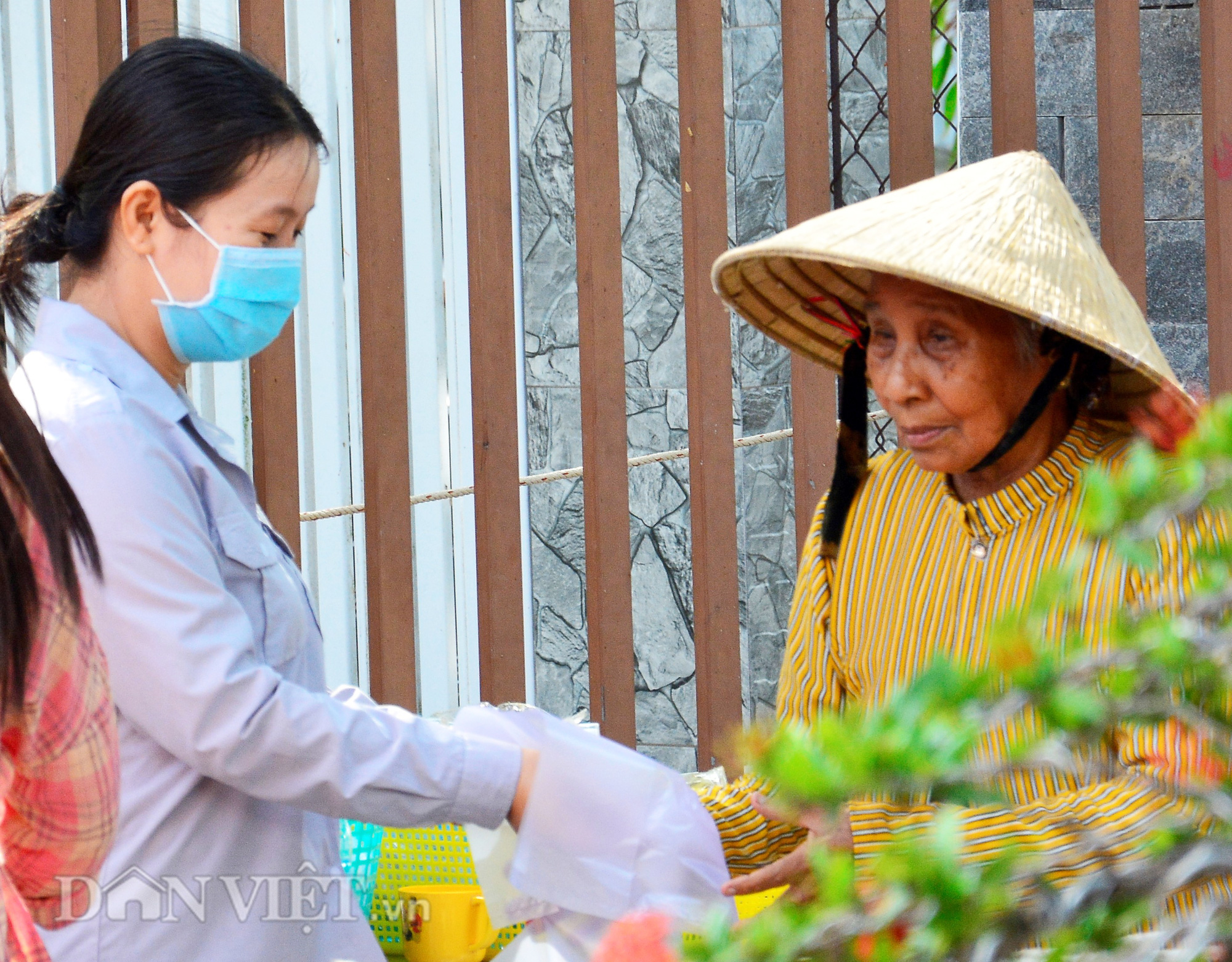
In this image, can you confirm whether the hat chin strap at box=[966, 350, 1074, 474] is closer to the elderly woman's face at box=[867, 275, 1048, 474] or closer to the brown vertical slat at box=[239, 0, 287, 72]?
the elderly woman's face at box=[867, 275, 1048, 474]

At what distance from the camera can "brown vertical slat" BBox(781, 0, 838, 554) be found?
2.54 meters

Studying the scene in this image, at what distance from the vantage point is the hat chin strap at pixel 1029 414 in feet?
5.23

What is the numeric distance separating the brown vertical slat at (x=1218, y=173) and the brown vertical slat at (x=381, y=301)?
1.44 meters

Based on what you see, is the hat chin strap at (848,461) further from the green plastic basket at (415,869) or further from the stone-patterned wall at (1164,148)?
the stone-patterned wall at (1164,148)

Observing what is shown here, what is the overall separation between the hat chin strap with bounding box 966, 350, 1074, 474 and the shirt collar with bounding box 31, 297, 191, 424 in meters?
0.93

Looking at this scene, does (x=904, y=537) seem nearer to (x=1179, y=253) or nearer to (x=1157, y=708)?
(x=1157, y=708)

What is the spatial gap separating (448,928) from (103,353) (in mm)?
949

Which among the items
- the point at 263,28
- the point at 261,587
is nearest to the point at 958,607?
the point at 261,587

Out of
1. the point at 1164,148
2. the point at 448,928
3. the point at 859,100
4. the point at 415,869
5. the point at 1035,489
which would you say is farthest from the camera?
the point at 859,100

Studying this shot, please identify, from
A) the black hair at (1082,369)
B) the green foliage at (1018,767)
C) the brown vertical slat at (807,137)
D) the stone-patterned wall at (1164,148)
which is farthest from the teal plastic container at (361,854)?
the stone-patterned wall at (1164,148)

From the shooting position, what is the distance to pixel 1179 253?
3.53 m

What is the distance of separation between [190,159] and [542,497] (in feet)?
10.6

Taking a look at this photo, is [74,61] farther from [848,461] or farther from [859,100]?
[859,100]

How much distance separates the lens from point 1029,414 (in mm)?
1598
